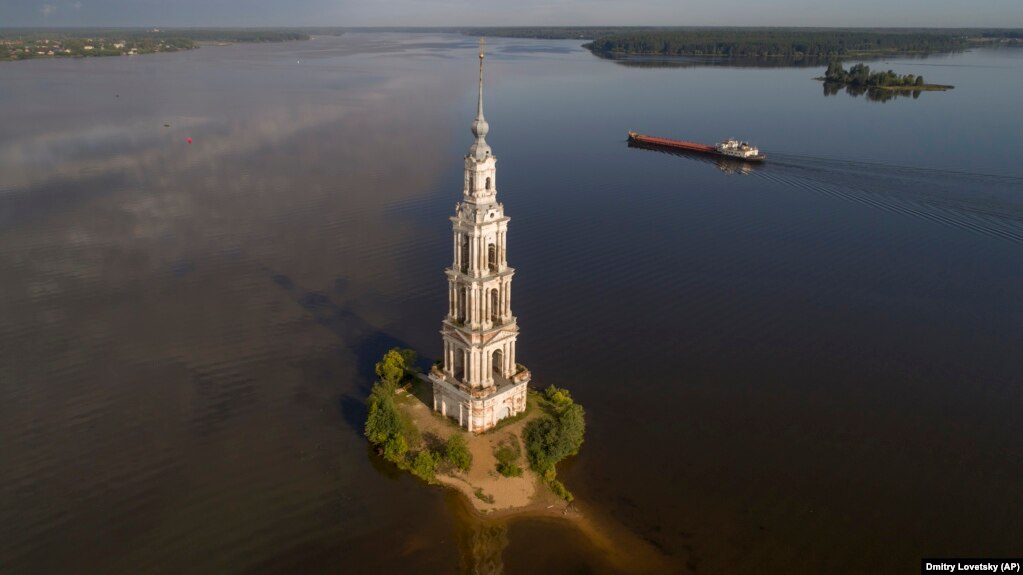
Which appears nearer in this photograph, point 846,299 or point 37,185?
point 846,299

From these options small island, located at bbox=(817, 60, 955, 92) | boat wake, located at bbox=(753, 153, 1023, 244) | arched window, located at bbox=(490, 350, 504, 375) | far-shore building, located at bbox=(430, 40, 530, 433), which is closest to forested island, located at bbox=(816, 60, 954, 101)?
small island, located at bbox=(817, 60, 955, 92)

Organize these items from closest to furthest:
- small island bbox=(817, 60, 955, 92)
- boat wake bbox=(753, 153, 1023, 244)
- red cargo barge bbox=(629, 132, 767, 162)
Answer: boat wake bbox=(753, 153, 1023, 244) → red cargo barge bbox=(629, 132, 767, 162) → small island bbox=(817, 60, 955, 92)

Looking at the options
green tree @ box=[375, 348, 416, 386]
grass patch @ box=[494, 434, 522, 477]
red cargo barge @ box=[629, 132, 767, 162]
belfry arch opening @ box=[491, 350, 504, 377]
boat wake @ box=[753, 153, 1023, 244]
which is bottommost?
grass patch @ box=[494, 434, 522, 477]

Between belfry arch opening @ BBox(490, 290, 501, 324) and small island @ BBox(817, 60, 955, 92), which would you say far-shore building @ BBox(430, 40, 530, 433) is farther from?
small island @ BBox(817, 60, 955, 92)

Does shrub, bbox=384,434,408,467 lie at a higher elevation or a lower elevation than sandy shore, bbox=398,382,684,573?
higher

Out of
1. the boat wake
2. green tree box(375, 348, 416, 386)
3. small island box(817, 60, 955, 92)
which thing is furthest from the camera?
small island box(817, 60, 955, 92)

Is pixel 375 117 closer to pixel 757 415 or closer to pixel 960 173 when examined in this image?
pixel 960 173

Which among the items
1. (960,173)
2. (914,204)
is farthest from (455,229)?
(960,173)

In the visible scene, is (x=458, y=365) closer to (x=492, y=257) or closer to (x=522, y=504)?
(x=492, y=257)
